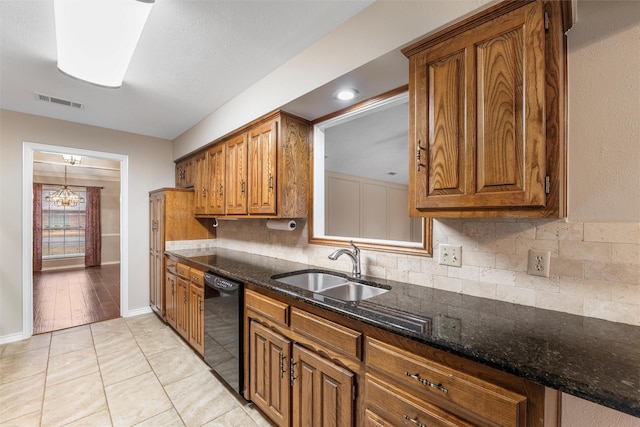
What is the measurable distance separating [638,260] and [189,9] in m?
2.38

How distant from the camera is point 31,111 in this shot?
121 inches

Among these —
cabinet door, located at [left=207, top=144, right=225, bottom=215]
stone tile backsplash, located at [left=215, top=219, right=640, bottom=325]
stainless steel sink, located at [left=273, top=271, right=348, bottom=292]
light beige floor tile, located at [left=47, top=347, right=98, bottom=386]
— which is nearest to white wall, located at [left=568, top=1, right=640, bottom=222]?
stone tile backsplash, located at [left=215, top=219, right=640, bottom=325]

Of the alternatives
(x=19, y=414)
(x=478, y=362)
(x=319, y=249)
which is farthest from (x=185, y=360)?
(x=478, y=362)

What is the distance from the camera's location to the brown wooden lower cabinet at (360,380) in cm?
86

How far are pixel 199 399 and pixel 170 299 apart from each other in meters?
1.45

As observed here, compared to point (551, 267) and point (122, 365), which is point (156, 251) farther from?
point (551, 267)

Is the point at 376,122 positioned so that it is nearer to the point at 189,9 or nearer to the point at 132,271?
the point at 189,9

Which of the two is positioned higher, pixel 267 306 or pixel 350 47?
pixel 350 47

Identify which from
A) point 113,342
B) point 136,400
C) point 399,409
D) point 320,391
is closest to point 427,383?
point 399,409

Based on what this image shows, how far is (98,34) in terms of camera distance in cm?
169

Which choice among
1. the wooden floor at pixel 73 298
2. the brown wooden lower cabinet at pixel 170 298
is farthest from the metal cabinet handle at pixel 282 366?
the wooden floor at pixel 73 298

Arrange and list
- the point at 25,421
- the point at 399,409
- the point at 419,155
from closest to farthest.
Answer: the point at 399,409
the point at 419,155
the point at 25,421

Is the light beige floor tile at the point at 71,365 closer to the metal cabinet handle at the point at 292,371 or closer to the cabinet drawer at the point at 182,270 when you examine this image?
the cabinet drawer at the point at 182,270

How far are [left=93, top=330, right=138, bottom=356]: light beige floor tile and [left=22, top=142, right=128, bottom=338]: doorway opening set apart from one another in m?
0.62
